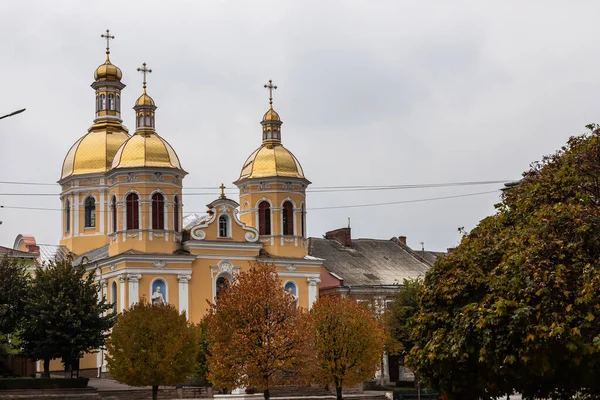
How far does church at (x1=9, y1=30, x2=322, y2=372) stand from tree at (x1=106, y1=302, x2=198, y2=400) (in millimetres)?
8998

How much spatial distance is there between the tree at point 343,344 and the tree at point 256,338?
1948mm

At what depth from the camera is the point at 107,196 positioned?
7531 cm

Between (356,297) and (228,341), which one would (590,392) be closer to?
(228,341)

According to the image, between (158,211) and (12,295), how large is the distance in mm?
12452

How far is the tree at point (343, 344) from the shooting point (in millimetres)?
50312

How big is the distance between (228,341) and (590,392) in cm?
2149

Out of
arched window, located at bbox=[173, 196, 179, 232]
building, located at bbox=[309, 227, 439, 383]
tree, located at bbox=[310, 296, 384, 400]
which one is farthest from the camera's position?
building, located at bbox=[309, 227, 439, 383]

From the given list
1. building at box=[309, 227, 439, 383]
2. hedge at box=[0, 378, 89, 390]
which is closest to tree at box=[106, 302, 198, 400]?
hedge at box=[0, 378, 89, 390]

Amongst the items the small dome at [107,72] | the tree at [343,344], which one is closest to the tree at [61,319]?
the tree at [343,344]

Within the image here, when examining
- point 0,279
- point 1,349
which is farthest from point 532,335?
point 0,279

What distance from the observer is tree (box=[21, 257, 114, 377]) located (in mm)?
56344

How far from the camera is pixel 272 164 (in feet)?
238

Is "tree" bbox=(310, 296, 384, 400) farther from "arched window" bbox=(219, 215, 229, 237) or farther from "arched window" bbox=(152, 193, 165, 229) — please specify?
"arched window" bbox=(219, 215, 229, 237)

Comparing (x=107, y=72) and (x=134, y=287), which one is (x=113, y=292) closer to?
(x=134, y=287)
